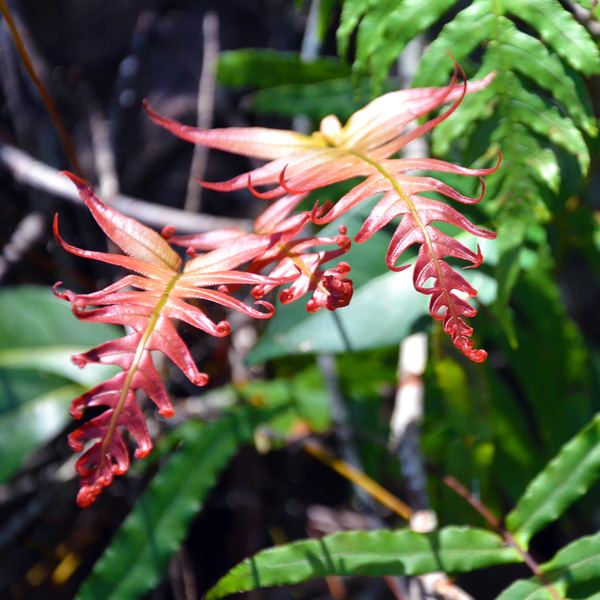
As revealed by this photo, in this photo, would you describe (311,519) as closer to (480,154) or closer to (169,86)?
(480,154)

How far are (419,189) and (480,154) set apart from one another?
0.89 ft

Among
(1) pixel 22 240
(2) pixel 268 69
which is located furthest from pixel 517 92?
(1) pixel 22 240

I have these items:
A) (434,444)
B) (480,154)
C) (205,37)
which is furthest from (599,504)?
(205,37)

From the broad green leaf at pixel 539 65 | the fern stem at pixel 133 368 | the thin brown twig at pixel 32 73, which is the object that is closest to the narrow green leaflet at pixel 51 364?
the thin brown twig at pixel 32 73

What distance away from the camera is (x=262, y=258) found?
0.59m

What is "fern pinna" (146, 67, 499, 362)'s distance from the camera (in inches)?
19.8

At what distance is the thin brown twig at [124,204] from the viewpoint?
55.1 inches

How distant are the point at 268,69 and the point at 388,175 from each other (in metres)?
0.89

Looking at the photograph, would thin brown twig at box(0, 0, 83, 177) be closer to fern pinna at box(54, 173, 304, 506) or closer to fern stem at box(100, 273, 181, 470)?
fern pinna at box(54, 173, 304, 506)

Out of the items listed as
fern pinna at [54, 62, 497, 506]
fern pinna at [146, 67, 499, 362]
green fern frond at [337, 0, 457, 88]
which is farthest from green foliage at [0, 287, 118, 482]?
green fern frond at [337, 0, 457, 88]

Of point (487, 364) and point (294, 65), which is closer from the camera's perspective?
point (487, 364)

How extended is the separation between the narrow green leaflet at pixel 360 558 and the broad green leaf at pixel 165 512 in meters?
0.21

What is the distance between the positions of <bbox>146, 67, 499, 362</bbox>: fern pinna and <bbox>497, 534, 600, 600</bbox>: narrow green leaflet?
1.30 feet

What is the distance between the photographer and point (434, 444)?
1.32 metres
